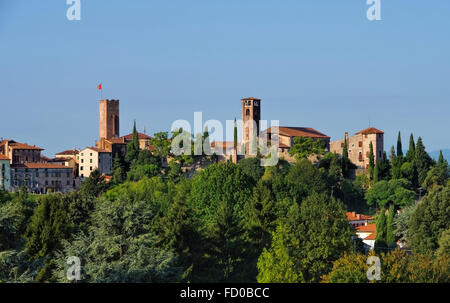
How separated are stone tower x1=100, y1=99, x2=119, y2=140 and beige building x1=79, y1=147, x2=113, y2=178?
51.7 feet

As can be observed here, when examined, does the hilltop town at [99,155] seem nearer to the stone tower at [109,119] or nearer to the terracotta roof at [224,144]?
the terracotta roof at [224,144]

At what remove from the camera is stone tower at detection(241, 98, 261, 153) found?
79062 millimetres

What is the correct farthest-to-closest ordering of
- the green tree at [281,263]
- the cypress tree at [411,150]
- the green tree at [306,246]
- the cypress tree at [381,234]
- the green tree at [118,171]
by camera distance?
the green tree at [118,171], the cypress tree at [411,150], the cypress tree at [381,234], the green tree at [306,246], the green tree at [281,263]

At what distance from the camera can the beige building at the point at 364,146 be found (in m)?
75.0

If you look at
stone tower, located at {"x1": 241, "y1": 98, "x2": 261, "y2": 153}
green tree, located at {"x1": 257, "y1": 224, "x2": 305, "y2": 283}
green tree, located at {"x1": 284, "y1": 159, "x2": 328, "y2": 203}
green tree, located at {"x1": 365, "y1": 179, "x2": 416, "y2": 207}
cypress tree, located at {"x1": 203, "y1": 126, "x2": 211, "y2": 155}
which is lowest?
green tree, located at {"x1": 257, "y1": 224, "x2": 305, "y2": 283}

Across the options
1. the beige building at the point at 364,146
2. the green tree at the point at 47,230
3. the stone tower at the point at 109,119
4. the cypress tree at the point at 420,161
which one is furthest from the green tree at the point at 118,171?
the green tree at the point at 47,230

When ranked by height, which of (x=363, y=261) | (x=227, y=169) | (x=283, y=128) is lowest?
(x=363, y=261)

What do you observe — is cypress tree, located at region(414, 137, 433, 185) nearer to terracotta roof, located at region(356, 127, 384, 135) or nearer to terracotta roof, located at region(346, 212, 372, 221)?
terracotta roof, located at region(356, 127, 384, 135)

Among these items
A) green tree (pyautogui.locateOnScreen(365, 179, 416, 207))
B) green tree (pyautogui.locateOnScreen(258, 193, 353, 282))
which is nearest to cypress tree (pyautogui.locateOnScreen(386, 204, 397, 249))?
green tree (pyautogui.locateOnScreen(258, 193, 353, 282))

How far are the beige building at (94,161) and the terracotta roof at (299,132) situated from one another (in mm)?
14612
